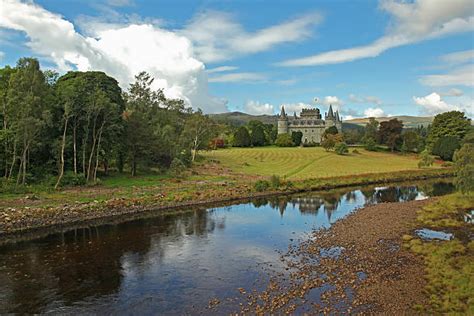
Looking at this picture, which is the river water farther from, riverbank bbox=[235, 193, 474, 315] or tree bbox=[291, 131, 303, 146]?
tree bbox=[291, 131, 303, 146]

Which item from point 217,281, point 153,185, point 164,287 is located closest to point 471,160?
point 217,281

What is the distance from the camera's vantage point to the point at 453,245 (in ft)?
78.0

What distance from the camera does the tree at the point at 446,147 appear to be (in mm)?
83688

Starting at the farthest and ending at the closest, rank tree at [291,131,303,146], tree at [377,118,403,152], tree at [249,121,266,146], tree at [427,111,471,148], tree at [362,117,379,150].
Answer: tree at [291,131,303,146], tree at [249,121,266,146], tree at [362,117,379,150], tree at [377,118,403,152], tree at [427,111,471,148]

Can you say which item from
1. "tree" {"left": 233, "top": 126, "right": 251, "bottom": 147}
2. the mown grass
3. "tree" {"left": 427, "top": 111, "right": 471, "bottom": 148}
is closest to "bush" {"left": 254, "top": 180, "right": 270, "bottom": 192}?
the mown grass

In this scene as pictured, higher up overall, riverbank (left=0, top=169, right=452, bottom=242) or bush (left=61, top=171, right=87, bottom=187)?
bush (left=61, top=171, right=87, bottom=187)

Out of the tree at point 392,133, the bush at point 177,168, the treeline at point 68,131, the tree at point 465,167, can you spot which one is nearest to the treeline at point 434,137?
the tree at point 392,133

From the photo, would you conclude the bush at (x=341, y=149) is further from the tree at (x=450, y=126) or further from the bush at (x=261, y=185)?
the bush at (x=261, y=185)

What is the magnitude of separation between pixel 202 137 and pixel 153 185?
3150 cm

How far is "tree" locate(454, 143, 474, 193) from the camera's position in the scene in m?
35.9

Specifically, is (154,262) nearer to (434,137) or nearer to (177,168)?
(177,168)

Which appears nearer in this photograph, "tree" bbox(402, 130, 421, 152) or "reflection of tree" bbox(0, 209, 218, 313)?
"reflection of tree" bbox(0, 209, 218, 313)

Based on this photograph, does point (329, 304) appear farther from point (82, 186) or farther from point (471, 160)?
point (82, 186)

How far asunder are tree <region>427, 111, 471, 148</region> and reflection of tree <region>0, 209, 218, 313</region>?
81859 mm
